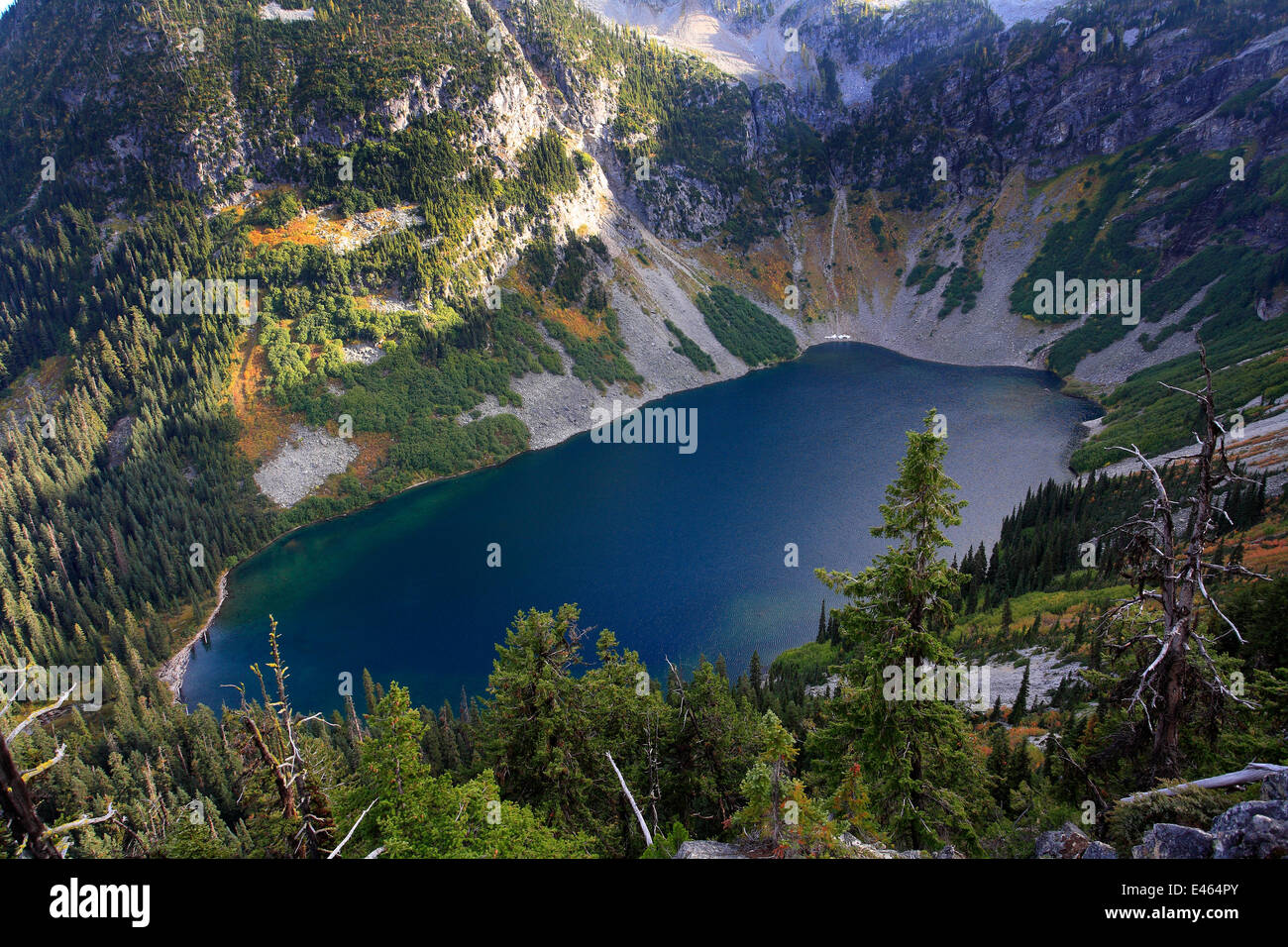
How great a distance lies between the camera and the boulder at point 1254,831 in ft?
18.8

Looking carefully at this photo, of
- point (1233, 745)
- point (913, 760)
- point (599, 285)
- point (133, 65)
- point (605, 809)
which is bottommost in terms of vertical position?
point (605, 809)

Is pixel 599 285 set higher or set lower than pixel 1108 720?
higher

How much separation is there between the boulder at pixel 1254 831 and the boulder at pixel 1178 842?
20 cm

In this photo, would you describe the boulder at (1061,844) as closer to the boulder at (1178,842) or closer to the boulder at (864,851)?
the boulder at (864,851)

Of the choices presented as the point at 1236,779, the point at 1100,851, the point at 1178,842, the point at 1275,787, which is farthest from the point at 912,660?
the point at 1275,787

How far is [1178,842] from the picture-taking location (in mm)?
6688

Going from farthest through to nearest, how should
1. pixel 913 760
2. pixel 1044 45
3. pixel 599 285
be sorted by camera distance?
pixel 1044 45, pixel 599 285, pixel 913 760

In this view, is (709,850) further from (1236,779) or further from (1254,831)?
(1236,779)

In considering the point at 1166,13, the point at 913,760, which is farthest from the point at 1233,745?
the point at 1166,13

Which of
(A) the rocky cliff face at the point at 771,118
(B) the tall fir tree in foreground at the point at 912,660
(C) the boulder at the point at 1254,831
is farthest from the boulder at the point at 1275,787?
(A) the rocky cliff face at the point at 771,118
